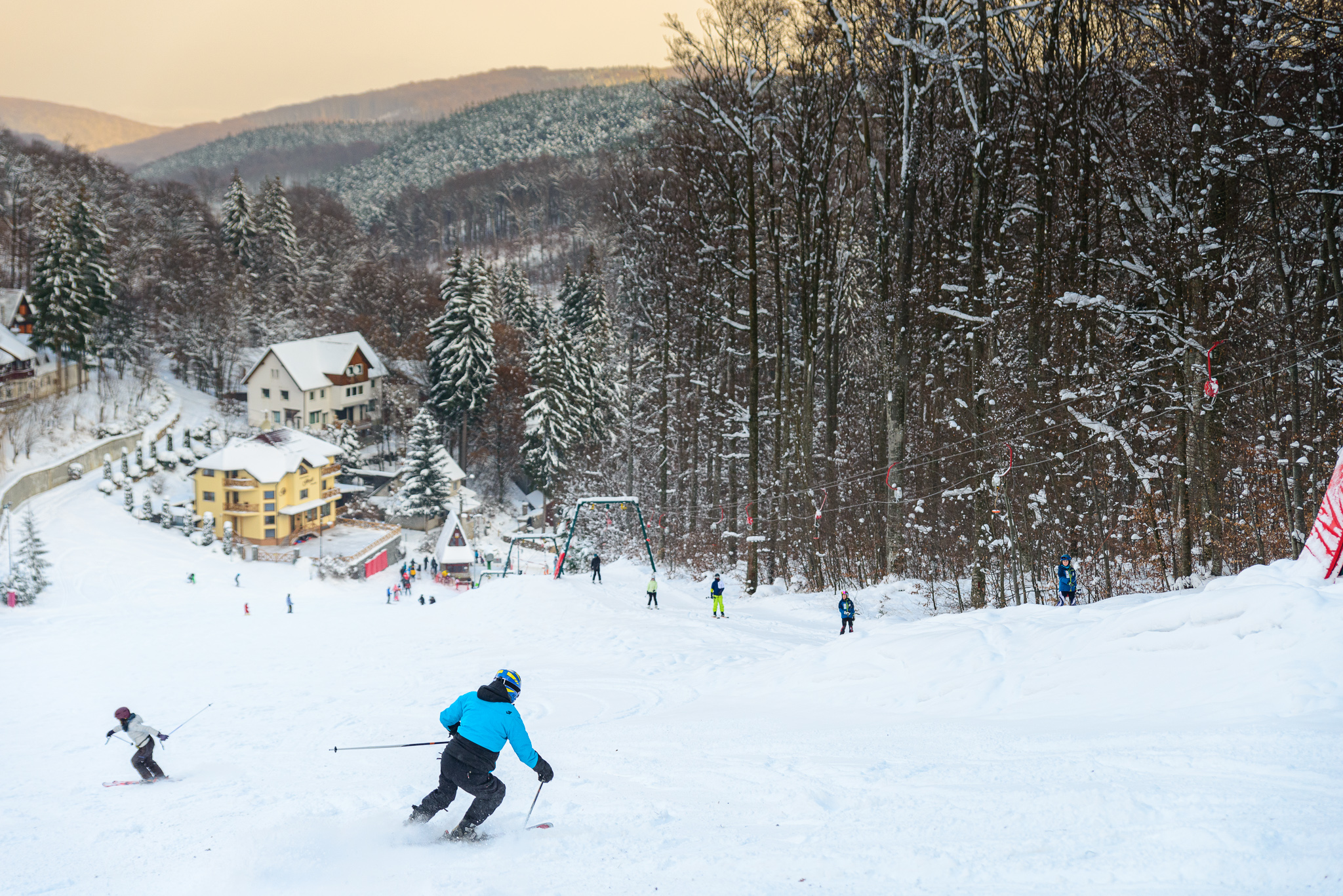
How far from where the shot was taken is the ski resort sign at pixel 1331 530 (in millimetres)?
7078

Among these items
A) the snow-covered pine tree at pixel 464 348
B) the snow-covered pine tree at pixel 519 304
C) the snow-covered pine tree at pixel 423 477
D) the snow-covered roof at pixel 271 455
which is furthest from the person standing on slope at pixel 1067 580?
the snow-covered pine tree at pixel 519 304

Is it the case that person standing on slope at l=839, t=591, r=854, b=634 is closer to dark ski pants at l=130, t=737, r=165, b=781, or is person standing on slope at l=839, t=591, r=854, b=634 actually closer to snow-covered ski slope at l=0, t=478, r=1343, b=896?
snow-covered ski slope at l=0, t=478, r=1343, b=896

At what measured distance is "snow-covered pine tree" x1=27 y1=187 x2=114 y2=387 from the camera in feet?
164

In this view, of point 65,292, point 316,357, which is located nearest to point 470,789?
point 65,292

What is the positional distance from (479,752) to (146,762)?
5267mm

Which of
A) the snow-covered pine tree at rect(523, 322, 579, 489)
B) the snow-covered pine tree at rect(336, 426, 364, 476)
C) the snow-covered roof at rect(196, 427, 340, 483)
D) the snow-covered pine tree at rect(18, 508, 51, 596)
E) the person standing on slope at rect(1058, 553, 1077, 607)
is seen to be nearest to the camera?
the person standing on slope at rect(1058, 553, 1077, 607)

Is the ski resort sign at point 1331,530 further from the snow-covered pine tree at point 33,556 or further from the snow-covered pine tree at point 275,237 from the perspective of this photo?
the snow-covered pine tree at point 275,237

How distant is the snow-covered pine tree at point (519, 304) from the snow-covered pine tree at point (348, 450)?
54.3ft

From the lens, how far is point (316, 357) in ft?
201

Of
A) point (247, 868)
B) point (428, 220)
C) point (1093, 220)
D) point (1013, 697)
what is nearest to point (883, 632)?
point (1013, 697)

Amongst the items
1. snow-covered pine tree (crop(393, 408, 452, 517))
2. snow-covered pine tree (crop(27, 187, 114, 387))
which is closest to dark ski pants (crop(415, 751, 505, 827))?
snow-covered pine tree (crop(393, 408, 452, 517))

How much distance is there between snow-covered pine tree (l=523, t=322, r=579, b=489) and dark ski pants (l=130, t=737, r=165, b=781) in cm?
4220

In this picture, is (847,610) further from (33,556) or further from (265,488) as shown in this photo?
(265,488)

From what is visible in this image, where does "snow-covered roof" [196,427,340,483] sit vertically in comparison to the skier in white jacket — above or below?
above
